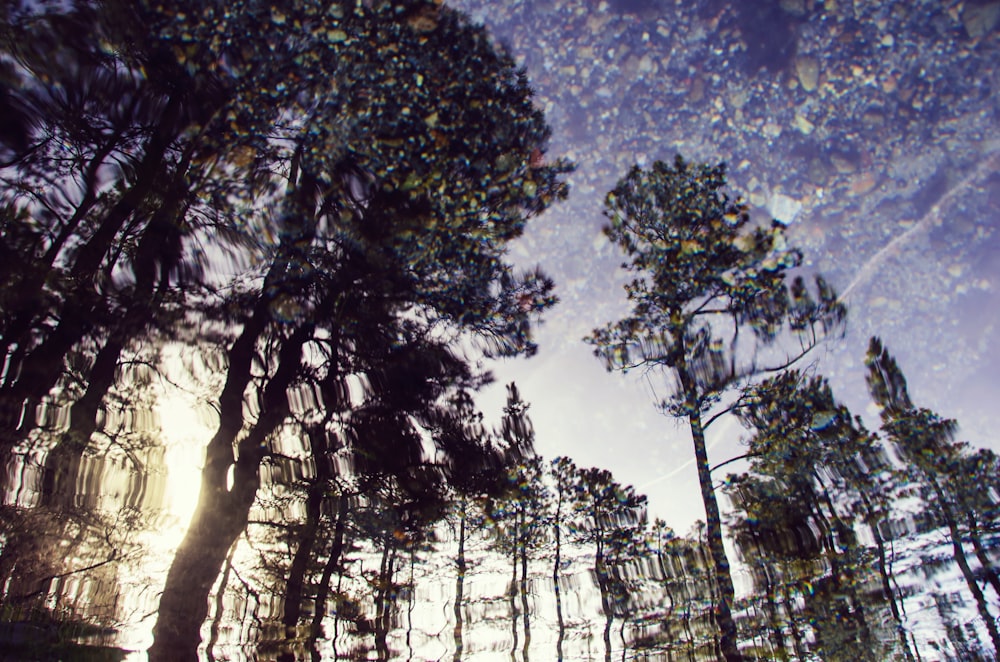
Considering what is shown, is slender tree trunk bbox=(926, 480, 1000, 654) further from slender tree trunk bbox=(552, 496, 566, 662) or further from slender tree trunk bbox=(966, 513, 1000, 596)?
slender tree trunk bbox=(552, 496, 566, 662)

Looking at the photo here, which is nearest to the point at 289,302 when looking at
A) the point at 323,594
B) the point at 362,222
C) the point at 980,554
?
the point at 362,222

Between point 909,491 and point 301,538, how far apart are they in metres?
33.8

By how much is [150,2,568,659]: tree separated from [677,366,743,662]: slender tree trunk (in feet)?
14.2

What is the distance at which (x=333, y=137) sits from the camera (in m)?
5.45

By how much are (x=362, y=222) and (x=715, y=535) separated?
8.41 meters

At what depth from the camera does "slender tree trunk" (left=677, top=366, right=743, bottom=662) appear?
7184 millimetres

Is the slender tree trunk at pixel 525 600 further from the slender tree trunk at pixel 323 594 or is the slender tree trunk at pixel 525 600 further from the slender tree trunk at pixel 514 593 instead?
the slender tree trunk at pixel 323 594

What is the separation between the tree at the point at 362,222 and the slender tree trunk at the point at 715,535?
14.2 feet

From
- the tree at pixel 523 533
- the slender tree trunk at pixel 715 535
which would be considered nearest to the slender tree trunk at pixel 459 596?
the tree at pixel 523 533

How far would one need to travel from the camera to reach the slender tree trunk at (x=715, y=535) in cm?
718

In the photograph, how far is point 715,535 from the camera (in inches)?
311

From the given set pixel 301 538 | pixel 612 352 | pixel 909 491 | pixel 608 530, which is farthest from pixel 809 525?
pixel 301 538

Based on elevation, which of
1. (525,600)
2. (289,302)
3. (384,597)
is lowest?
(525,600)

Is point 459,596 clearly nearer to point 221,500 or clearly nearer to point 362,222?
point 221,500
